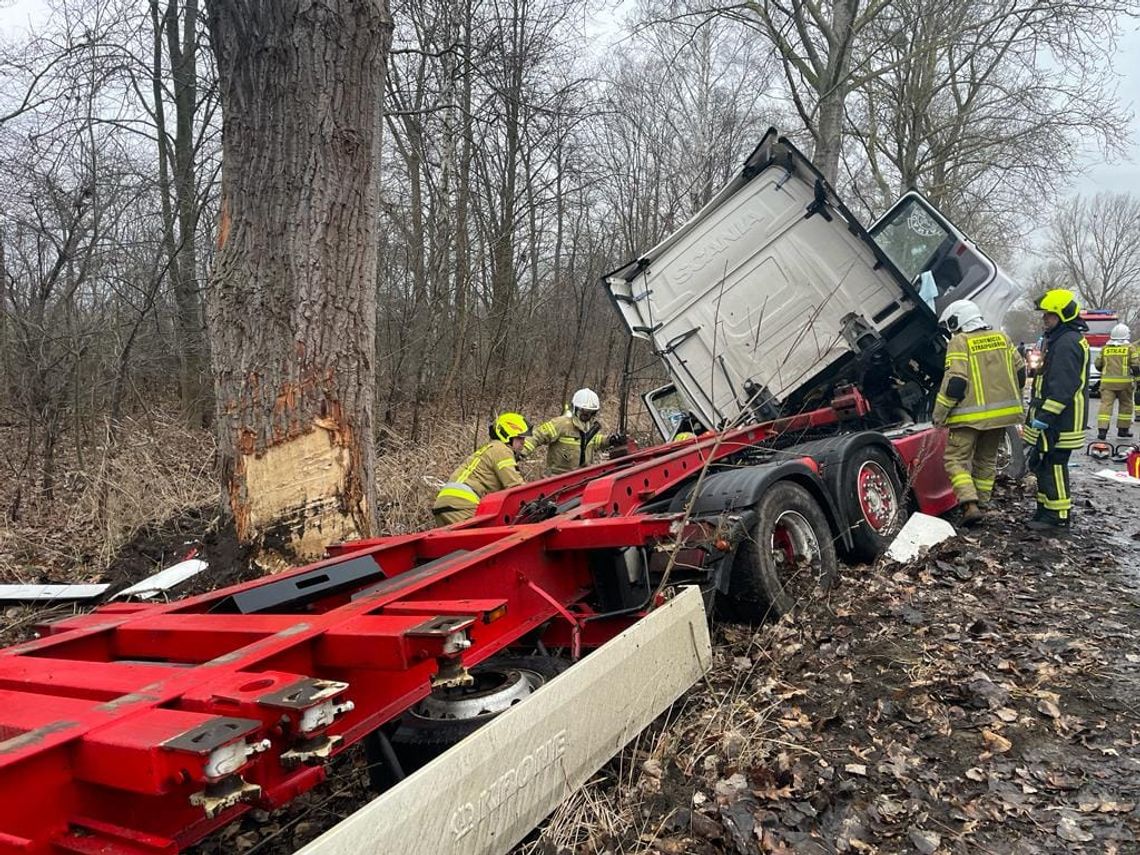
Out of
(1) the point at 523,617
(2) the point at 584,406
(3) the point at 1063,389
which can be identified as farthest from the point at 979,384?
(1) the point at 523,617

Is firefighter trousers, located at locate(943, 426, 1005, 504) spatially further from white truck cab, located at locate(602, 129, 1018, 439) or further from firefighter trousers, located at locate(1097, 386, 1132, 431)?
firefighter trousers, located at locate(1097, 386, 1132, 431)

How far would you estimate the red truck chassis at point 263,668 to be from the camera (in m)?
1.51

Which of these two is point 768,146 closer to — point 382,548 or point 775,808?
point 382,548

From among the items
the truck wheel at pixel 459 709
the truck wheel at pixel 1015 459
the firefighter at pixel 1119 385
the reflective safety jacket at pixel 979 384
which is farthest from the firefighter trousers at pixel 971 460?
the firefighter at pixel 1119 385

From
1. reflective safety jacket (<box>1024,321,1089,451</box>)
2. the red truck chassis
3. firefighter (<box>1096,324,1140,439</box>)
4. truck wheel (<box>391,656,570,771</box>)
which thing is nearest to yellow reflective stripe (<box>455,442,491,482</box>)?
the red truck chassis

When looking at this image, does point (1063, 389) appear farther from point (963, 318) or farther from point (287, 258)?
point (287, 258)

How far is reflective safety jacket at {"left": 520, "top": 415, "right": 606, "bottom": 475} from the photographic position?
7.48m

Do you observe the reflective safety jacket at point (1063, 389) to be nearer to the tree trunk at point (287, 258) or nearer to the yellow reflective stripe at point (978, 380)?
the yellow reflective stripe at point (978, 380)

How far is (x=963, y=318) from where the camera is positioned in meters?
6.07

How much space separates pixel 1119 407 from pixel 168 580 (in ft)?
49.1

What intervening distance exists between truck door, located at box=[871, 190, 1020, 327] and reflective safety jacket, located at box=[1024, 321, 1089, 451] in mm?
641

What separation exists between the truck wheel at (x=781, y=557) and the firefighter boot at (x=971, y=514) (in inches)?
86.5

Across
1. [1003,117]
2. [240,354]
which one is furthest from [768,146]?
[1003,117]

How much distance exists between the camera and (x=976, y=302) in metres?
6.64
